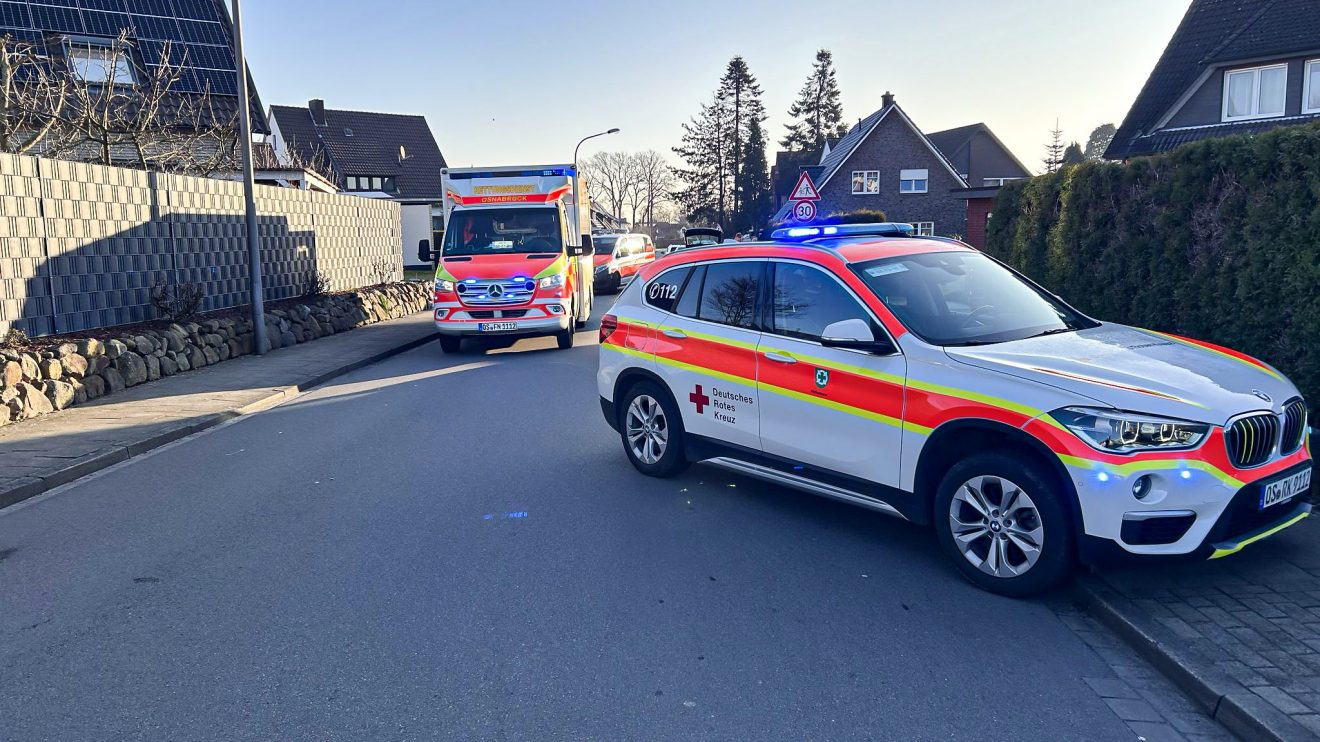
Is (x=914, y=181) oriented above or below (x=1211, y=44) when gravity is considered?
below

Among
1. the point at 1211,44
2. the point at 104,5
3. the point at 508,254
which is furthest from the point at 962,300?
the point at 104,5

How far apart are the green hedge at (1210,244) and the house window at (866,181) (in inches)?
1643

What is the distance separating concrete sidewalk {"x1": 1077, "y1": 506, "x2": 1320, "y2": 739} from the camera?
3.48m

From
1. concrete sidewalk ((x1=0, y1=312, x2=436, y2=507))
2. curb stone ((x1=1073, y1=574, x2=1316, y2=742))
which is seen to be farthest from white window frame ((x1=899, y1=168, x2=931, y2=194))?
curb stone ((x1=1073, y1=574, x2=1316, y2=742))

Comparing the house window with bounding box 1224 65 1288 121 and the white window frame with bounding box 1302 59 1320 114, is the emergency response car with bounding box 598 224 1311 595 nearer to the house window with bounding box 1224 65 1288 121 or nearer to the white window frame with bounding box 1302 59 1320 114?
the white window frame with bounding box 1302 59 1320 114

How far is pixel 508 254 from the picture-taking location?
52.0 ft

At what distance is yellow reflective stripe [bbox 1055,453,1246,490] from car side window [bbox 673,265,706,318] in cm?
317

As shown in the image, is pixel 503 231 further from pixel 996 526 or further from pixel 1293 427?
pixel 1293 427

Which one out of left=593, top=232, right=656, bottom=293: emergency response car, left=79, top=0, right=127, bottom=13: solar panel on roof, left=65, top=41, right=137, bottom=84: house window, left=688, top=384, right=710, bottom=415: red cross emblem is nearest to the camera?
left=688, top=384, right=710, bottom=415: red cross emblem

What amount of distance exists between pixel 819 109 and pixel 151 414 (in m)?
71.3

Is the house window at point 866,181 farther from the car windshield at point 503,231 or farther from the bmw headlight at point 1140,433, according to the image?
the bmw headlight at point 1140,433

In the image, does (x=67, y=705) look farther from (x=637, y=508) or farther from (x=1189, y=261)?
(x=1189, y=261)

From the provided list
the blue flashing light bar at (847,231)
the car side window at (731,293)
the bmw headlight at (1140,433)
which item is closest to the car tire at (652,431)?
the car side window at (731,293)

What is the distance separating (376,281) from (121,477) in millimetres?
17891
